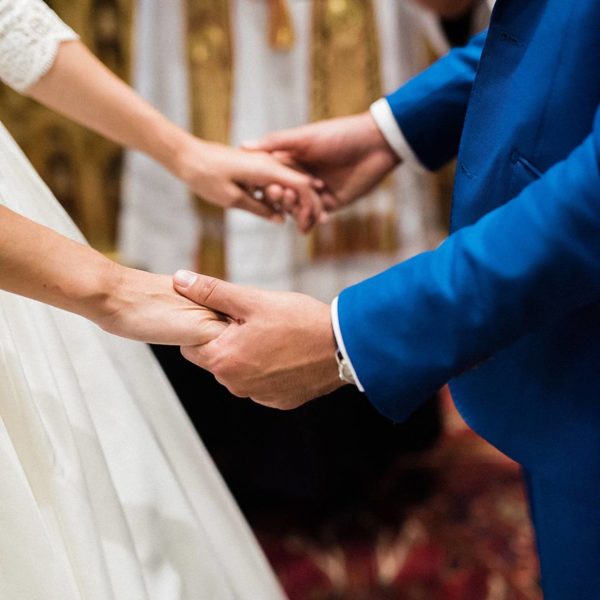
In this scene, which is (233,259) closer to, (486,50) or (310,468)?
(310,468)

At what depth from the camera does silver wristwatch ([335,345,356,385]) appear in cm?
70

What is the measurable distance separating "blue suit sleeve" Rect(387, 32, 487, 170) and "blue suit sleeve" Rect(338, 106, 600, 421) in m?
0.37

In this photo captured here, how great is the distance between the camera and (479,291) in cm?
63

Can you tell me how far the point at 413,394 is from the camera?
68 cm

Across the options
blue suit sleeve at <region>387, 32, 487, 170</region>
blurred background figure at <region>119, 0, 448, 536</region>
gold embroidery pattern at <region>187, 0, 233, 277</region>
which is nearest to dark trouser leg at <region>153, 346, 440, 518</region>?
blurred background figure at <region>119, 0, 448, 536</region>

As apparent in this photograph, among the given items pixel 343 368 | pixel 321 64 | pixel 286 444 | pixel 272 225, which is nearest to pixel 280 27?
pixel 321 64

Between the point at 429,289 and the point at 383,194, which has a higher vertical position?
the point at 429,289

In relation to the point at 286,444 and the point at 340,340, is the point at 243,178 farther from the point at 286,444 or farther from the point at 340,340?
the point at 286,444

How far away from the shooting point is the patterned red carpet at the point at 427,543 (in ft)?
4.66

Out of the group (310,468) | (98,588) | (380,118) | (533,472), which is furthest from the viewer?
(310,468)

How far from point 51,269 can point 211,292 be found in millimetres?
145

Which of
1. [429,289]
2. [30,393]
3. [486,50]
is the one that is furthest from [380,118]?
[30,393]

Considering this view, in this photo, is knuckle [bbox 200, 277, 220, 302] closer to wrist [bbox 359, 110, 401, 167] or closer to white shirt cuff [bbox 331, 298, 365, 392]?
white shirt cuff [bbox 331, 298, 365, 392]

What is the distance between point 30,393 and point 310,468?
39.6 inches
